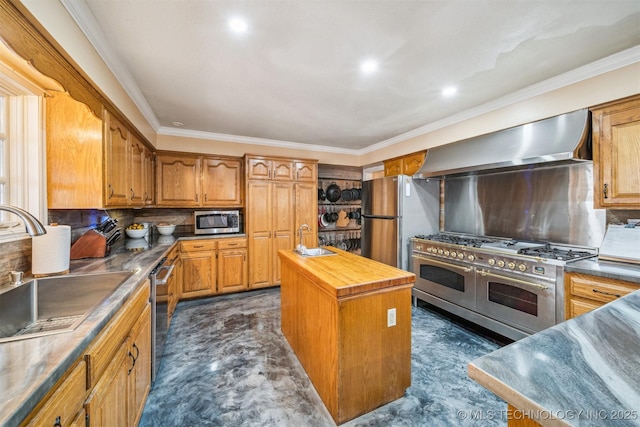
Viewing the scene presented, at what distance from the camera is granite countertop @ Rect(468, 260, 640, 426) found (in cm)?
46

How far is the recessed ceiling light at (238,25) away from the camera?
1.61 metres

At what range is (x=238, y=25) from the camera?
1654 mm

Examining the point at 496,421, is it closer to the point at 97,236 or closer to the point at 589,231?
the point at 589,231

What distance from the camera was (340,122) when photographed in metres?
3.50

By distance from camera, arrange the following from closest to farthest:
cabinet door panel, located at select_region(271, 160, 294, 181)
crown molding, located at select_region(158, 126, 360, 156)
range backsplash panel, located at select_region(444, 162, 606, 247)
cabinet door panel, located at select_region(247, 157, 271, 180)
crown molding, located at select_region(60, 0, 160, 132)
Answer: crown molding, located at select_region(60, 0, 160, 132), range backsplash panel, located at select_region(444, 162, 606, 247), crown molding, located at select_region(158, 126, 360, 156), cabinet door panel, located at select_region(247, 157, 271, 180), cabinet door panel, located at select_region(271, 160, 294, 181)

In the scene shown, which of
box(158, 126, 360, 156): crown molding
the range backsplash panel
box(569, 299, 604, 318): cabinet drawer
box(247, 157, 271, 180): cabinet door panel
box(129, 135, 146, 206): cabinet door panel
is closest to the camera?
box(569, 299, 604, 318): cabinet drawer

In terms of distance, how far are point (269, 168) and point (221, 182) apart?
810mm

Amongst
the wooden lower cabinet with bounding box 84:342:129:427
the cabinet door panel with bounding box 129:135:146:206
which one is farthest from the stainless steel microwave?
the wooden lower cabinet with bounding box 84:342:129:427

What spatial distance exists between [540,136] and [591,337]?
2.37m

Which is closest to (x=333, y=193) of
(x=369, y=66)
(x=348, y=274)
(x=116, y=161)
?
(x=369, y=66)

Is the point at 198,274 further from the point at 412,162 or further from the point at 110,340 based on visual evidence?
the point at 412,162

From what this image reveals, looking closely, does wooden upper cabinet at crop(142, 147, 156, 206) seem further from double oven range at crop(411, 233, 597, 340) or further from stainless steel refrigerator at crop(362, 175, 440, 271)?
double oven range at crop(411, 233, 597, 340)

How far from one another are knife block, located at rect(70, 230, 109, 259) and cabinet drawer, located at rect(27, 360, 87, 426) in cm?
163

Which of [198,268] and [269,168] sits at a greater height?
[269,168]
